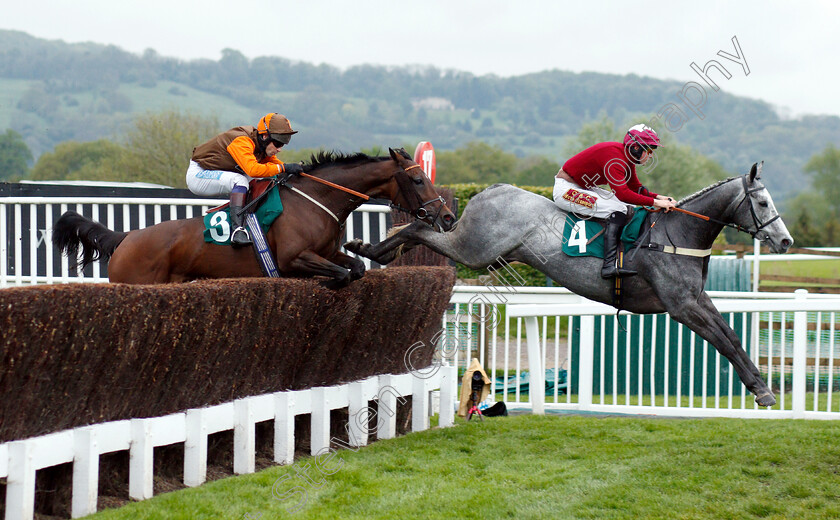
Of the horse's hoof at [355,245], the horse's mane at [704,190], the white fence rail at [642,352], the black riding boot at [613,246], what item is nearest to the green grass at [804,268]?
the white fence rail at [642,352]

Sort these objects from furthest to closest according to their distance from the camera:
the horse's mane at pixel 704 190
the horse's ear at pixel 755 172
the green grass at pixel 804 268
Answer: the green grass at pixel 804 268
the horse's mane at pixel 704 190
the horse's ear at pixel 755 172

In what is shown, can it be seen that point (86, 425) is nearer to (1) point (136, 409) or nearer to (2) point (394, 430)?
(1) point (136, 409)

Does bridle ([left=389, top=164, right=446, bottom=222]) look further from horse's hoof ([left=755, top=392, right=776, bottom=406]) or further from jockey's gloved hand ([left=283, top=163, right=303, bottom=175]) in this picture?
horse's hoof ([left=755, top=392, right=776, bottom=406])

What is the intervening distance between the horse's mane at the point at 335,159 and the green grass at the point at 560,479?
73.9 inches

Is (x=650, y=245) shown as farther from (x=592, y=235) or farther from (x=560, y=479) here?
(x=560, y=479)

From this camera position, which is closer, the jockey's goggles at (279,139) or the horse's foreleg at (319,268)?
the horse's foreleg at (319,268)

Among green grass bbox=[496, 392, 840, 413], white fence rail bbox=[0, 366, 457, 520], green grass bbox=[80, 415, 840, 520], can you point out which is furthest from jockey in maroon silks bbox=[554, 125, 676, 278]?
green grass bbox=[496, 392, 840, 413]

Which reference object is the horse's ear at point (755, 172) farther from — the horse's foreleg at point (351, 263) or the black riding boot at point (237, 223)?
the black riding boot at point (237, 223)

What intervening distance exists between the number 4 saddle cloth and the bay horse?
2.56 feet

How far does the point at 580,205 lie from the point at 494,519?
248 cm

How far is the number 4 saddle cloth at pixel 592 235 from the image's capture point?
5598mm

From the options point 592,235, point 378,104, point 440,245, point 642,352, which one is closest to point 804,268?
point 642,352

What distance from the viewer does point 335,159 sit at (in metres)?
6.03

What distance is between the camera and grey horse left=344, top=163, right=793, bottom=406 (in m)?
5.33
